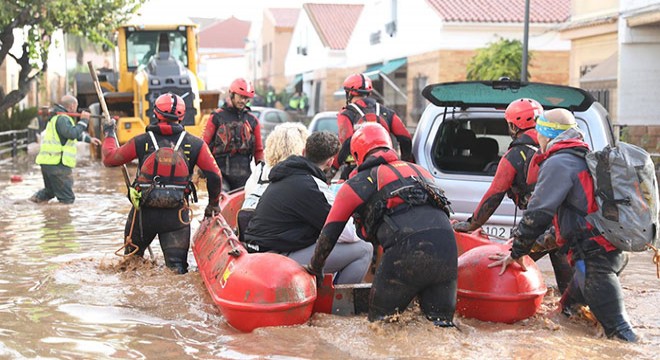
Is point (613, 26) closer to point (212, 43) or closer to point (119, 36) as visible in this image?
point (119, 36)

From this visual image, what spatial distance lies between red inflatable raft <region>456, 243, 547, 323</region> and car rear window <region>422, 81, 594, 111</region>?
73.5 inches

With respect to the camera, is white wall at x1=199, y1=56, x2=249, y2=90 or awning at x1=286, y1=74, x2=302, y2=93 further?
white wall at x1=199, y1=56, x2=249, y2=90

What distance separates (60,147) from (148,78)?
24.2 ft

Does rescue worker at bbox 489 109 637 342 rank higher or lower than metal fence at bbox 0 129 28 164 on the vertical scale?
higher

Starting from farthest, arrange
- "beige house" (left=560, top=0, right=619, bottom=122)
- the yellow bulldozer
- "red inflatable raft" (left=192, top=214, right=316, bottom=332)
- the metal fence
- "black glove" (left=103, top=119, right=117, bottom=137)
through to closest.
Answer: the metal fence, "beige house" (left=560, top=0, right=619, bottom=122), the yellow bulldozer, "black glove" (left=103, top=119, right=117, bottom=137), "red inflatable raft" (left=192, top=214, right=316, bottom=332)

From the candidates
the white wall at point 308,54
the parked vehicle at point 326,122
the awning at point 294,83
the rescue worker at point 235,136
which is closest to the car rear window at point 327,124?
the parked vehicle at point 326,122

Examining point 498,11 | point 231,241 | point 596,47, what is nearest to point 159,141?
point 231,241

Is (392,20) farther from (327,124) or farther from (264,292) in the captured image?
(264,292)

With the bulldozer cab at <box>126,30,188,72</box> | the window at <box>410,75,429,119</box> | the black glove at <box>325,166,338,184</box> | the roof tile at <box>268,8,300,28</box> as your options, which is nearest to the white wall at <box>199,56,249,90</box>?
the roof tile at <box>268,8,300,28</box>

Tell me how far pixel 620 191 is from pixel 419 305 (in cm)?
140

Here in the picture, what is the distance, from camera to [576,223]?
6.25 metres

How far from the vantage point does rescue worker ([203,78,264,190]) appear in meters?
10.4

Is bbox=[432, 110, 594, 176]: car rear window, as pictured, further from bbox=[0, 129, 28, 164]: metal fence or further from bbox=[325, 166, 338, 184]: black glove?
bbox=[0, 129, 28, 164]: metal fence

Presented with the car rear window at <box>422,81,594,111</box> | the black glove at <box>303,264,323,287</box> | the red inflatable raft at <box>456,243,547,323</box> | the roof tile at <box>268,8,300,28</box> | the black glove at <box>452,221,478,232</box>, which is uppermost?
the roof tile at <box>268,8,300,28</box>
